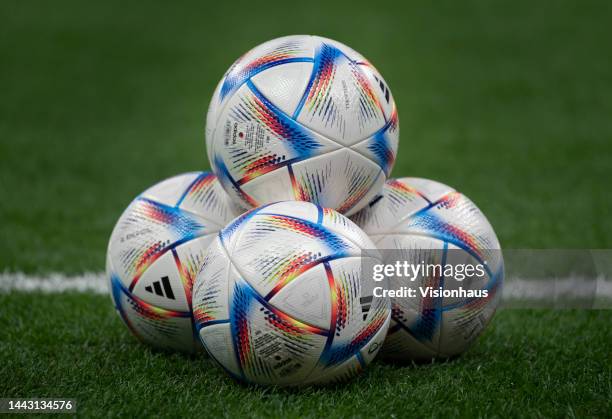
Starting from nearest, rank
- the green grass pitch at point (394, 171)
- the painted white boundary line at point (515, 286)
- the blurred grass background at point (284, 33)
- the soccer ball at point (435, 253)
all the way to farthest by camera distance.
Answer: the green grass pitch at point (394, 171)
the soccer ball at point (435, 253)
the painted white boundary line at point (515, 286)
the blurred grass background at point (284, 33)

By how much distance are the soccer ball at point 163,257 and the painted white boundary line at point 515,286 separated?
1516 millimetres

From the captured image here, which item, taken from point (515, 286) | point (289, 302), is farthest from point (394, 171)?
point (289, 302)

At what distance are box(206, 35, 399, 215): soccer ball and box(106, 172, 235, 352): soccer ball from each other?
280 mm

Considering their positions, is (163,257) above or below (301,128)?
below

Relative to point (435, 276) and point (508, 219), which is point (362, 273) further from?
point (508, 219)

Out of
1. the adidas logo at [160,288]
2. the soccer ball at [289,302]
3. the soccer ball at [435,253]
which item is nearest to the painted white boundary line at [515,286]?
the soccer ball at [435,253]

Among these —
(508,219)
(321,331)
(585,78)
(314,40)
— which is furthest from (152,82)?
(321,331)

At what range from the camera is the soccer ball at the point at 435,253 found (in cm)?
424

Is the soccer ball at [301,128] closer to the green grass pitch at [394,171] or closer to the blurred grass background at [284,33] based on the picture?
the green grass pitch at [394,171]

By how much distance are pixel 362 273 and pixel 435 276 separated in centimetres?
59

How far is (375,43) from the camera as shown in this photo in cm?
1593

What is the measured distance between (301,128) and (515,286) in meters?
2.45

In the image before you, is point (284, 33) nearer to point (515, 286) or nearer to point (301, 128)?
point (515, 286)

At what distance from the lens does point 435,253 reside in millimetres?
4254
